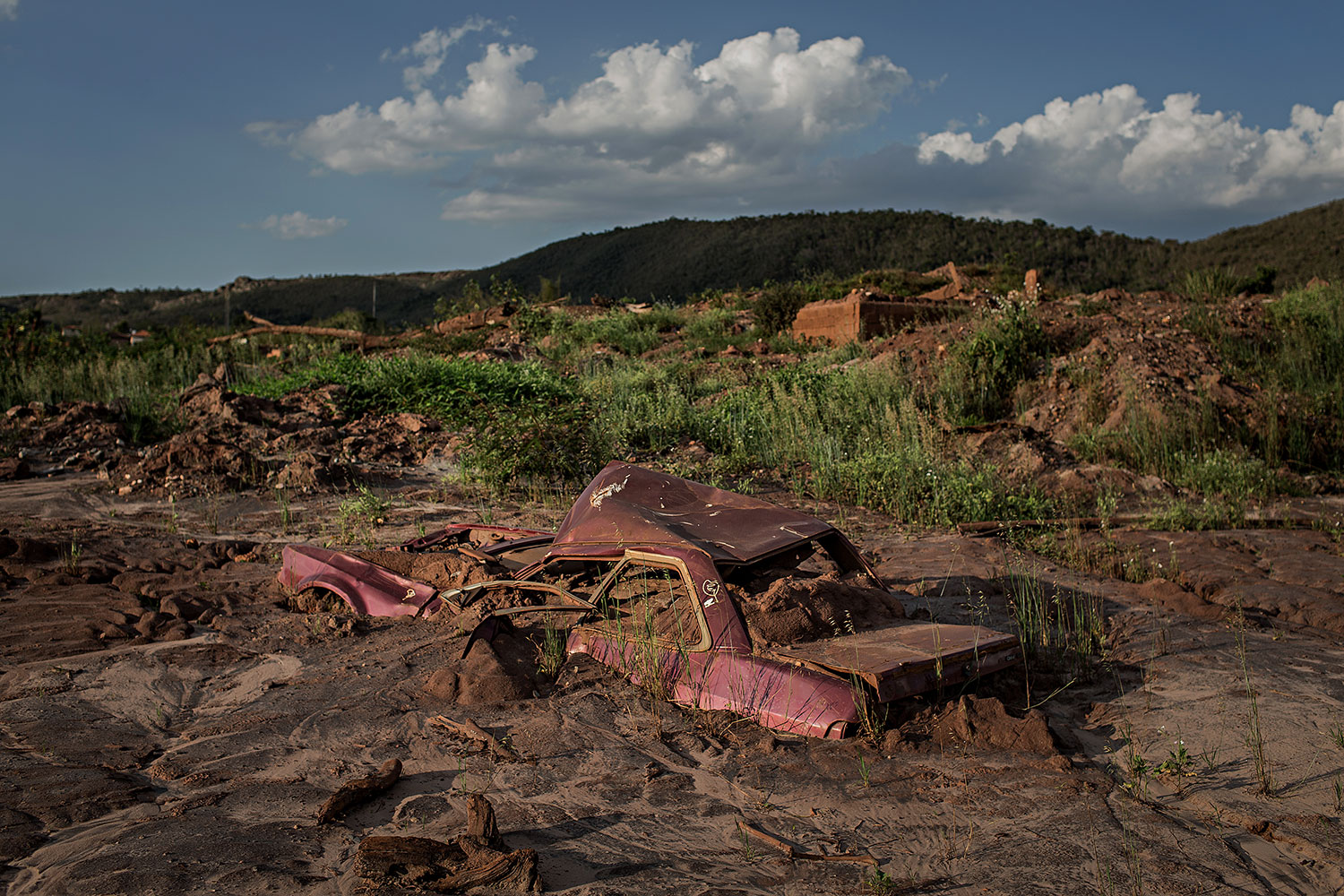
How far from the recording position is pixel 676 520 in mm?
4449

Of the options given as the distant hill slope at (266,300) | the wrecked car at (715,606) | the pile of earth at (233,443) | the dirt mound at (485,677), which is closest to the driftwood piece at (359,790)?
the dirt mound at (485,677)

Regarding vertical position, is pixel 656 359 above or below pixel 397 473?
above

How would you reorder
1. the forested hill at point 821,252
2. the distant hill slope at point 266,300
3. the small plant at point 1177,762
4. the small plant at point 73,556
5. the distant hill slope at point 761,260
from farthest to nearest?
the distant hill slope at point 266,300 → the forested hill at point 821,252 → the distant hill slope at point 761,260 → the small plant at point 73,556 → the small plant at point 1177,762

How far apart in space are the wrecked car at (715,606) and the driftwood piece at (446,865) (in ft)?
4.34

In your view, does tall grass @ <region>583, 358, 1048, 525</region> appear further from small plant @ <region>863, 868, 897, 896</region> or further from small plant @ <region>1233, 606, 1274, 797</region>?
small plant @ <region>863, 868, 897, 896</region>

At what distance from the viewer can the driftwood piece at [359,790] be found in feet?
9.62

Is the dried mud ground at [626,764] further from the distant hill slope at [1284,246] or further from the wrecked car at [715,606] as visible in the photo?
the distant hill slope at [1284,246]

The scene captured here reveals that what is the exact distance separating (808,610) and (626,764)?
1167 mm

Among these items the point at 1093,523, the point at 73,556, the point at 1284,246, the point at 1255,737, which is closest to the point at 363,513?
the point at 73,556

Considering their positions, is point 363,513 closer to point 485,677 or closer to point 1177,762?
point 485,677

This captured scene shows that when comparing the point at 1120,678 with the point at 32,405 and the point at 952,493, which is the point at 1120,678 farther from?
the point at 32,405

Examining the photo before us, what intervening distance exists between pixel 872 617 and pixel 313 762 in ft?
8.85

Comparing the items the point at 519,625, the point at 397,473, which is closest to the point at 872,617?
the point at 519,625

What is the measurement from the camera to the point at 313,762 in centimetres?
345
